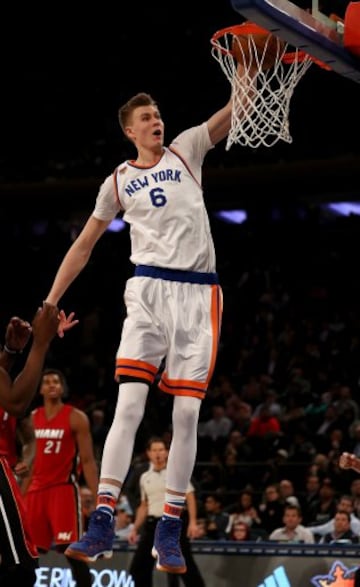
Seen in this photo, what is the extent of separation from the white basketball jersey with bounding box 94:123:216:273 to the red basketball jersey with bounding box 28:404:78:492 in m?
4.07

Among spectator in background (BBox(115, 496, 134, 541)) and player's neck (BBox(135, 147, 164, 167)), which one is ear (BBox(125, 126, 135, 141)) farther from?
spectator in background (BBox(115, 496, 134, 541))

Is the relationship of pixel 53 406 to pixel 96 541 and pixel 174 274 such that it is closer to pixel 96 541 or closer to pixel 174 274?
pixel 174 274

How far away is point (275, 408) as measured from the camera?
17031mm

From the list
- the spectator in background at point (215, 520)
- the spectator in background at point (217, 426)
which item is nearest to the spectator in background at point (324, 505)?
the spectator in background at point (215, 520)

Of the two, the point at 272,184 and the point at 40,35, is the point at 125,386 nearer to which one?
the point at 272,184

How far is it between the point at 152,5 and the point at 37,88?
2923 mm

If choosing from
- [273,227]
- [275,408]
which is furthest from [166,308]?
[273,227]

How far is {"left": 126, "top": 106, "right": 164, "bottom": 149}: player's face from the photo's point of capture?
704 centimetres

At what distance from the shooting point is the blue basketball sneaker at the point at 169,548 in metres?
6.50

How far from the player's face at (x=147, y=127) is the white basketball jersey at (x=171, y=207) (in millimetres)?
129

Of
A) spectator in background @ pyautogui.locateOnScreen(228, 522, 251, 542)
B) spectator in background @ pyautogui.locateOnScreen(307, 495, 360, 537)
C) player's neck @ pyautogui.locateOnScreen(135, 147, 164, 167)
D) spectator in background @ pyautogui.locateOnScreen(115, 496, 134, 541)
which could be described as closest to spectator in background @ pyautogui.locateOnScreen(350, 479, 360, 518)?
spectator in background @ pyautogui.locateOnScreen(307, 495, 360, 537)

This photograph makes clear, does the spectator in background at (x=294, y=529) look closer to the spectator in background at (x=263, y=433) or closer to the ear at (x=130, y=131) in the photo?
the spectator in background at (x=263, y=433)

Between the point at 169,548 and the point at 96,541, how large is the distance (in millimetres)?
466

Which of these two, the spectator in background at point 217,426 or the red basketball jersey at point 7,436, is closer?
the red basketball jersey at point 7,436
